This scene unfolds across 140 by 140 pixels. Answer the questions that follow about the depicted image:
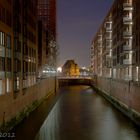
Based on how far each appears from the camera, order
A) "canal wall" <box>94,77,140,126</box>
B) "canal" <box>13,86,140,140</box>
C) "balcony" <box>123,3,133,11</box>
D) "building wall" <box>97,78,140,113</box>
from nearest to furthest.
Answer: "canal" <box>13,86,140,140</box> < "canal wall" <box>94,77,140,126</box> < "building wall" <box>97,78,140,113</box> < "balcony" <box>123,3,133,11</box>

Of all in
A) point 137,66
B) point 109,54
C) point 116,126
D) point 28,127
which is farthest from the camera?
point 109,54

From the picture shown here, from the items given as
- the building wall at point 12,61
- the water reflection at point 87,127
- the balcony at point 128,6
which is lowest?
the water reflection at point 87,127

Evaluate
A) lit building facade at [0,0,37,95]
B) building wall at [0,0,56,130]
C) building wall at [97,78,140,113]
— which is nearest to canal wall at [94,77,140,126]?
building wall at [97,78,140,113]

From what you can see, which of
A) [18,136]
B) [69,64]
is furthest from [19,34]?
[69,64]

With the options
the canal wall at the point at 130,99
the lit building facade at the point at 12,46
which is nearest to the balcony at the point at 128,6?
the canal wall at the point at 130,99

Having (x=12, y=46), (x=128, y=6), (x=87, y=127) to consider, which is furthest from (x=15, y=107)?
(x=128, y=6)

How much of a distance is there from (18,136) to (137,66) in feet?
75.6

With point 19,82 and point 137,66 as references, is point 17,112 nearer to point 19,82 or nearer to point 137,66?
point 19,82

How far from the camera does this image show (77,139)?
3008 centimetres

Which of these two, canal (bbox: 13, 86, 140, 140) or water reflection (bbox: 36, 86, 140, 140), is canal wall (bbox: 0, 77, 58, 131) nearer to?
canal (bbox: 13, 86, 140, 140)

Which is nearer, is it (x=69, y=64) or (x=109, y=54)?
(x=109, y=54)

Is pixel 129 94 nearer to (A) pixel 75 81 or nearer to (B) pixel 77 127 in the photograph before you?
(B) pixel 77 127

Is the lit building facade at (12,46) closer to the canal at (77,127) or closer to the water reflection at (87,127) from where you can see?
the canal at (77,127)

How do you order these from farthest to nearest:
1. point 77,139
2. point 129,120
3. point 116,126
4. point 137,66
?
point 137,66 → point 129,120 → point 116,126 → point 77,139
